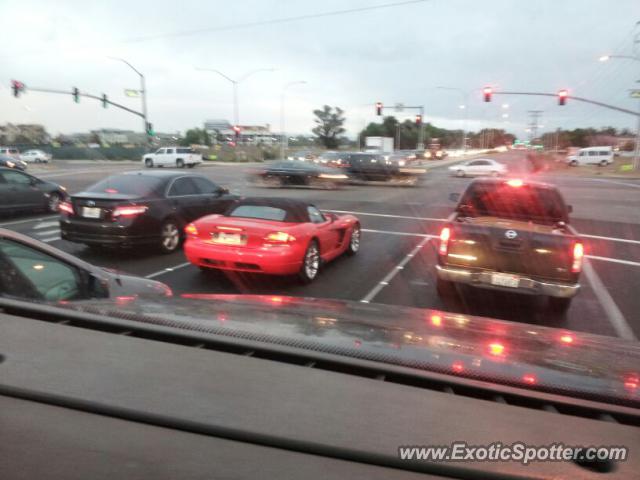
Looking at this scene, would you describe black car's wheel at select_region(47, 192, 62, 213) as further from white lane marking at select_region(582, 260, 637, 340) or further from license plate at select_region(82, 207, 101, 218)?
white lane marking at select_region(582, 260, 637, 340)

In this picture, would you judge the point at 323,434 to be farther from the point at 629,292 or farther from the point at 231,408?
the point at 629,292

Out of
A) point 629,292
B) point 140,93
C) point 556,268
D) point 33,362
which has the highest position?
point 140,93

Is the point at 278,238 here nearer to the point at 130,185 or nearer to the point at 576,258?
the point at 576,258

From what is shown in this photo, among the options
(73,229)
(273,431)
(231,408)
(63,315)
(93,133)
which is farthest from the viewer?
(93,133)

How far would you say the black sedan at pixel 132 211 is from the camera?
29.7 feet

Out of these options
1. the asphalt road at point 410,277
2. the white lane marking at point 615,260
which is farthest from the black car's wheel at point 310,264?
the white lane marking at point 615,260

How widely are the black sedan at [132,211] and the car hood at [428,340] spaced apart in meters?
5.89

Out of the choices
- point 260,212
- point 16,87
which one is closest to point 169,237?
point 260,212

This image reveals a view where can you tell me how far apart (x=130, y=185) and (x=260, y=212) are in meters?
3.24

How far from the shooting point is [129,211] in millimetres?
9125

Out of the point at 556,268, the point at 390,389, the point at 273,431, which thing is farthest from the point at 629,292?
the point at 273,431

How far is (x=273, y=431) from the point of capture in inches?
60.0

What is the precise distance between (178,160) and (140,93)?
21.5 ft

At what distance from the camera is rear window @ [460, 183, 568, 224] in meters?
7.63
